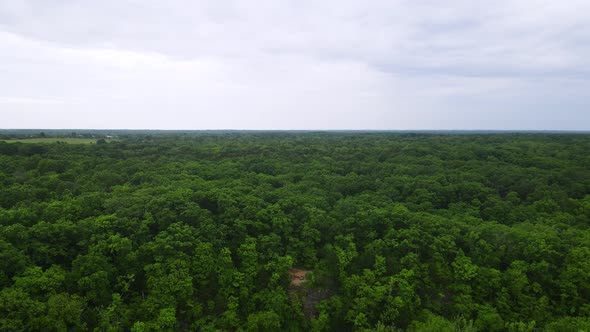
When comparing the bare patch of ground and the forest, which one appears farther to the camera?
the bare patch of ground

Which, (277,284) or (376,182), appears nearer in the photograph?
(277,284)

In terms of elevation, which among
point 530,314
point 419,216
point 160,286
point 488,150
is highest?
point 488,150

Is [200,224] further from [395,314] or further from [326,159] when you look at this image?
[326,159]

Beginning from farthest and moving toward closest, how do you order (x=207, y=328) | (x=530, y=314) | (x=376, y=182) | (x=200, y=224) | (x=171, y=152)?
(x=171, y=152) < (x=376, y=182) < (x=200, y=224) < (x=530, y=314) < (x=207, y=328)

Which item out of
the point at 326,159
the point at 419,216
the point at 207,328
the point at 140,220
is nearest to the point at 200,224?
the point at 140,220

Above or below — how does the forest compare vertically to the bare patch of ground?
above

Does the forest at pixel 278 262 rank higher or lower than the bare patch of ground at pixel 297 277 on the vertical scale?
higher

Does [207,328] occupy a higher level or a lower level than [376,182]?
lower

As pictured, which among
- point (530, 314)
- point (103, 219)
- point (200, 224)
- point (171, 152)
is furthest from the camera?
point (171, 152)

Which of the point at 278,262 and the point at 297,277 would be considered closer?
the point at 278,262

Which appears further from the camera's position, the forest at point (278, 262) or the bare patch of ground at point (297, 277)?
the bare patch of ground at point (297, 277)

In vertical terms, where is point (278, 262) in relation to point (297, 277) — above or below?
above
